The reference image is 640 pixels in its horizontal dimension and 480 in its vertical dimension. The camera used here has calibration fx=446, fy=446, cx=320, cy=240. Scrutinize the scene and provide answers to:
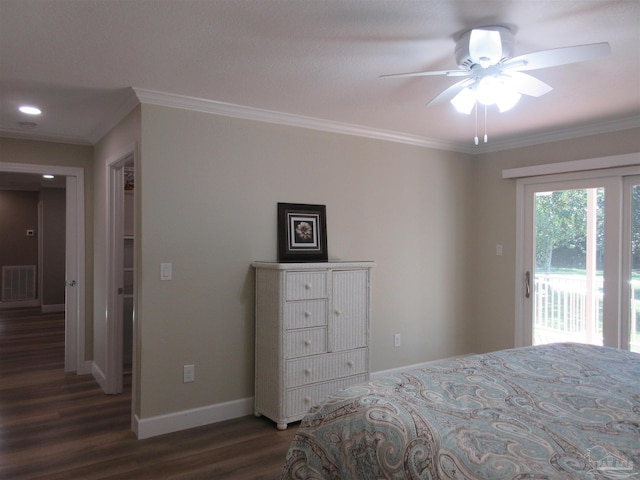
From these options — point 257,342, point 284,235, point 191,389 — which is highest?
point 284,235

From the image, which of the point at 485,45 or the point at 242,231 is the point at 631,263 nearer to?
the point at 485,45

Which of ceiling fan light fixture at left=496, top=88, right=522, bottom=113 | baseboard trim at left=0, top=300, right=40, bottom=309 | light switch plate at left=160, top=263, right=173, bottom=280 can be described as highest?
ceiling fan light fixture at left=496, top=88, right=522, bottom=113

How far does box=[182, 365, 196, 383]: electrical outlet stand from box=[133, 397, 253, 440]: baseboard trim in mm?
218

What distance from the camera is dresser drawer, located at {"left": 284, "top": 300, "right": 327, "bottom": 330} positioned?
318 cm

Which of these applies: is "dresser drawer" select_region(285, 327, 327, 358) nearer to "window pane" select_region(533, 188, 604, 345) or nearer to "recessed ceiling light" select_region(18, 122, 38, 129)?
"window pane" select_region(533, 188, 604, 345)

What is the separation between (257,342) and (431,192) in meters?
2.38

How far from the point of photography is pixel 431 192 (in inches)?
181

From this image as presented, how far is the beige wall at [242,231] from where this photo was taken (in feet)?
10.2

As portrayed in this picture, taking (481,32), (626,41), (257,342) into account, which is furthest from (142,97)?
(626,41)

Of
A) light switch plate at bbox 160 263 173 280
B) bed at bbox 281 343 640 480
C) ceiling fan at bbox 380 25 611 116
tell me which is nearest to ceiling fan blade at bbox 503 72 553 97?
ceiling fan at bbox 380 25 611 116

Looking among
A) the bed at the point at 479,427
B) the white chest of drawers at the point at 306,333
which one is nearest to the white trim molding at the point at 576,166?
the white chest of drawers at the point at 306,333

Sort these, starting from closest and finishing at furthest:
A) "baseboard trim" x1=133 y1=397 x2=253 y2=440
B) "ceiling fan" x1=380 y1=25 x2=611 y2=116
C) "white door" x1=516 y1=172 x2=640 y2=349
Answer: "ceiling fan" x1=380 y1=25 x2=611 y2=116, "baseboard trim" x1=133 y1=397 x2=253 y2=440, "white door" x1=516 y1=172 x2=640 y2=349

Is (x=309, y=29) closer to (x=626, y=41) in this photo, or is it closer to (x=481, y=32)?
(x=481, y=32)

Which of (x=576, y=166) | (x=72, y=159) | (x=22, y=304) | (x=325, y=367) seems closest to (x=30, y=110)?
(x=72, y=159)
